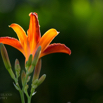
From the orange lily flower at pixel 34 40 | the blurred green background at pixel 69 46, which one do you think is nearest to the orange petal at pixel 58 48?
the orange lily flower at pixel 34 40

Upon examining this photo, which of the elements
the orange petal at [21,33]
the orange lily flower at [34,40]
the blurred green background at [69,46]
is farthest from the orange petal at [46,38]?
the blurred green background at [69,46]

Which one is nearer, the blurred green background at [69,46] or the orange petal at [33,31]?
the orange petal at [33,31]

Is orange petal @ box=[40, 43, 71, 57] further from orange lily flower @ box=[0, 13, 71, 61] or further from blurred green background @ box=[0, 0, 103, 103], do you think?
blurred green background @ box=[0, 0, 103, 103]

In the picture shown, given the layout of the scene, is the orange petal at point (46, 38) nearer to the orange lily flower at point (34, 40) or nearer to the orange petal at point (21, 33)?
the orange lily flower at point (34, 40)

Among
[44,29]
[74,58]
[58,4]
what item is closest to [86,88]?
[74,58]

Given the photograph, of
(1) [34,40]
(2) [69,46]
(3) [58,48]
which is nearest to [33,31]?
(1) [34,40]

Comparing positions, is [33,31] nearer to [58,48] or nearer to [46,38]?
[46,38]

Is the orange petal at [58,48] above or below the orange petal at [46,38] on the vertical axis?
below
